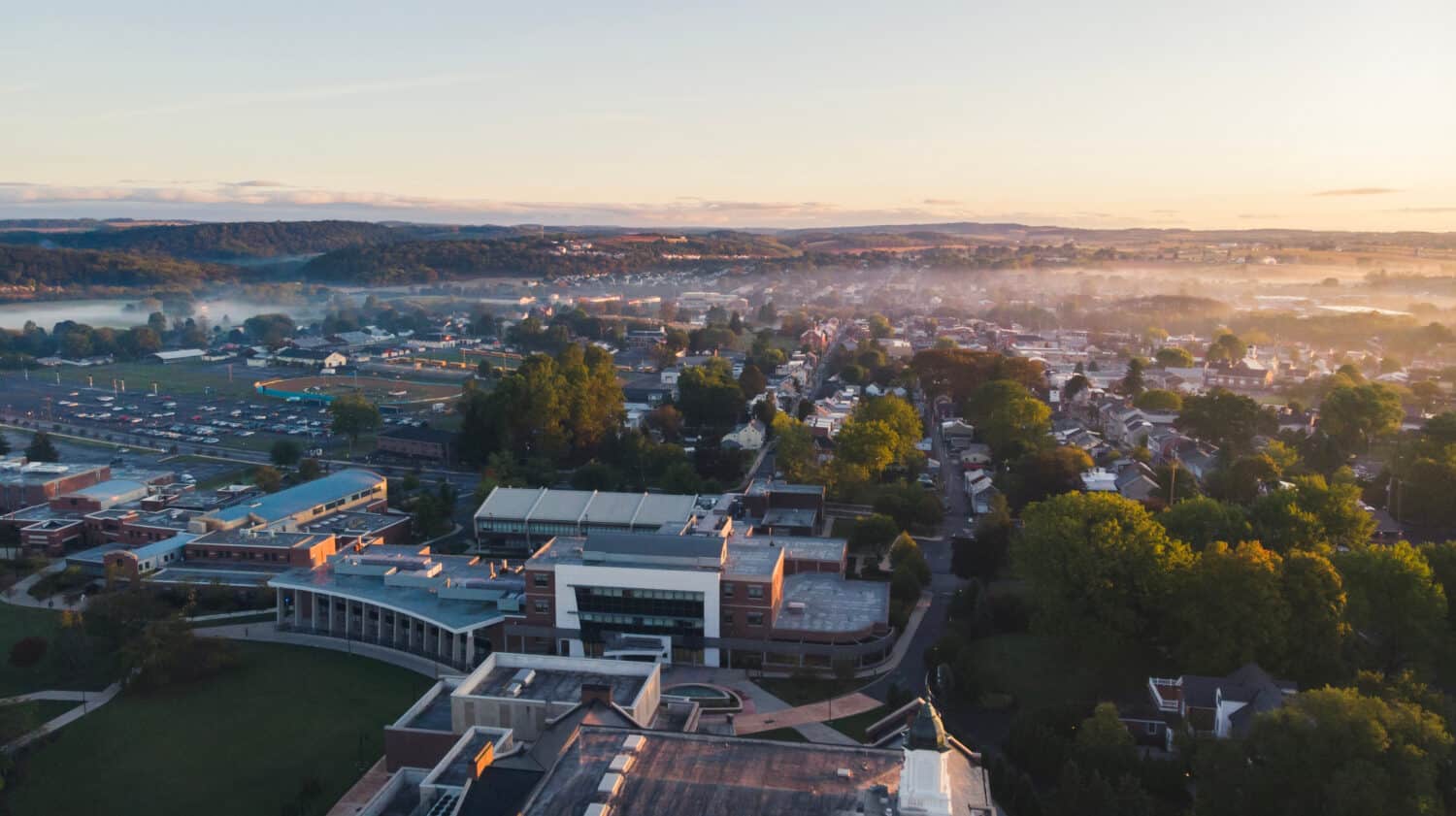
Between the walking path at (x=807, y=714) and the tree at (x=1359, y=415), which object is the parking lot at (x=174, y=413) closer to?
the walking path at (x=807, y=714)

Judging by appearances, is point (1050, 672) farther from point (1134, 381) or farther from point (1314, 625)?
point (1134, 381)

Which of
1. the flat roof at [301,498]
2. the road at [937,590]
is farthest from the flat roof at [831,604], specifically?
the flat roof at [301,498]

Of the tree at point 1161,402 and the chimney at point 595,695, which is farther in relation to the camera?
the tree at point 1161,402

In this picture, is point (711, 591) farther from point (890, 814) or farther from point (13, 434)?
point (13, 434)

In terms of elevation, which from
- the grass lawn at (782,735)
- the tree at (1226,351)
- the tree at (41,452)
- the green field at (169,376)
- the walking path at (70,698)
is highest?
the tree at (1226,351)

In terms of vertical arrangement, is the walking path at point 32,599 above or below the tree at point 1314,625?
below

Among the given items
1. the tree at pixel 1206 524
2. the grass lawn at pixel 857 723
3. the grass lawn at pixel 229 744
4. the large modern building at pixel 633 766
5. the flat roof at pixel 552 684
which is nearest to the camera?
the large modern building at pixel 633 766

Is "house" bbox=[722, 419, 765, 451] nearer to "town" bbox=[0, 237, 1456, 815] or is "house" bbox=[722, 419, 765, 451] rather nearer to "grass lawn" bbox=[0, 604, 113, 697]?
"town" bbox=[0, 237, 1456, 815]
